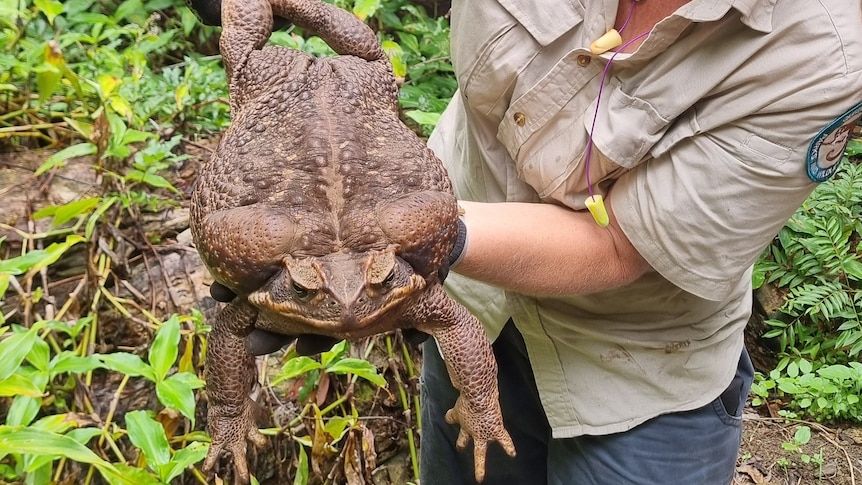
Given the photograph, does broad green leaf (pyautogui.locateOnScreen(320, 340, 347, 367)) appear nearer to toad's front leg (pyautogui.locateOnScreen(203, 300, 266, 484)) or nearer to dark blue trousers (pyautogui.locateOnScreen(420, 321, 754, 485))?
dark blue trousers (pyautogui.locateOnScreen(420, 321, 754, 485))

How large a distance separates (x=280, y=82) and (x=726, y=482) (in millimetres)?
1585

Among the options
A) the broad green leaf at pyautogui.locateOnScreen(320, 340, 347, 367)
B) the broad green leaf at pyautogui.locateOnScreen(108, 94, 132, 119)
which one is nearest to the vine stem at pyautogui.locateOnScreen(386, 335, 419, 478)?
the broad green leaf at pyautogui.locateOnScreen(320, 340, 347, 367)

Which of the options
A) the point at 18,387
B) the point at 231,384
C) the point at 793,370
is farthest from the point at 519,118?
the point at 793,370

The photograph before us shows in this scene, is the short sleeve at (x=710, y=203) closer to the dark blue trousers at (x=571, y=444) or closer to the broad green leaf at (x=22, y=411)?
the dark blue trousers at (x=571, y=444)

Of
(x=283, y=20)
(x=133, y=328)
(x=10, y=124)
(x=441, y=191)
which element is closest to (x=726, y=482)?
(x=441, y=191)

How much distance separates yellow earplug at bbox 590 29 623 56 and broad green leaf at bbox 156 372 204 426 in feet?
4.71

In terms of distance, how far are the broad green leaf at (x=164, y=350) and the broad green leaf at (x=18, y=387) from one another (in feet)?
1.02

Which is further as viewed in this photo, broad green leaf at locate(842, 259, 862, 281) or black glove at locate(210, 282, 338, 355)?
broad green leaf at locate(842, 259, 862, 281)

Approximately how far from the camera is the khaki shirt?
1413 mm

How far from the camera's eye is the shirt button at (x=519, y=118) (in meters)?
1.70

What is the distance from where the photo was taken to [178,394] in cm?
217

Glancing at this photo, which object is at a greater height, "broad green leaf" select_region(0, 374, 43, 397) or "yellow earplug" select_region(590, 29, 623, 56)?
"yellow earplug" select_region(590, 29, 623, 56)

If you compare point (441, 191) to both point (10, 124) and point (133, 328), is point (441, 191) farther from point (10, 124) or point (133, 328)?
point (10, 124)

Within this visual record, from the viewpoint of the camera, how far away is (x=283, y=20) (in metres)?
1.95
